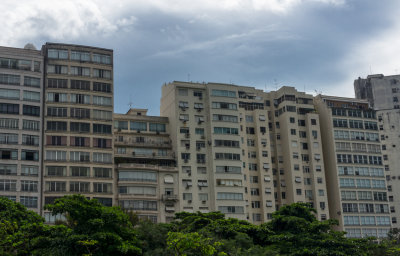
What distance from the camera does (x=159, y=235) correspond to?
63969mm

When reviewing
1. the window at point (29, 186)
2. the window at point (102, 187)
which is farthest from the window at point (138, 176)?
the window at point (29, 186)

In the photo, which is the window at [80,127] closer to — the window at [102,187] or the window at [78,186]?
the window at [78,186]

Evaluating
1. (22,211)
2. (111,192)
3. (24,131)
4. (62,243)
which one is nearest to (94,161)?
(111,192)

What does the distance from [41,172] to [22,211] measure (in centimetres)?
3045

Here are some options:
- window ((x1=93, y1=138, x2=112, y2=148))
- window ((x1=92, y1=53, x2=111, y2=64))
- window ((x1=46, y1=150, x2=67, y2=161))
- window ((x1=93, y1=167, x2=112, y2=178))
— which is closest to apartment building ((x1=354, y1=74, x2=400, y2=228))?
window ((x1=93, y1=167, x2=112, y2=178))

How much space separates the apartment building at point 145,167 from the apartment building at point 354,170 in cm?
3479

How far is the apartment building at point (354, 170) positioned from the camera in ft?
379

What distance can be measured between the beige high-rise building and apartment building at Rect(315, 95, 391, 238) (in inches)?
123

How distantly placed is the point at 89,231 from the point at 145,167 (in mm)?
47095

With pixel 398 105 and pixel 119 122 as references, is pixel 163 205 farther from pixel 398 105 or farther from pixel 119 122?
pixel 398 105

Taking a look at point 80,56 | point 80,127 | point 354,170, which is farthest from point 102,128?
point 354,170

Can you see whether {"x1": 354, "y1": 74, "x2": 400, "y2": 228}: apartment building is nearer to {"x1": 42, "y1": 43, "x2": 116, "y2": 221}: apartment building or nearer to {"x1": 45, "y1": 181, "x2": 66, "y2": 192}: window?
{"x1": 42, "y1": 43, "x2": 116, "y2": 221}: apartment building

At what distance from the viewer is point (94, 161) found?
97.4m

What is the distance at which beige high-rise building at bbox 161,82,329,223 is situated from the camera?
346ft
